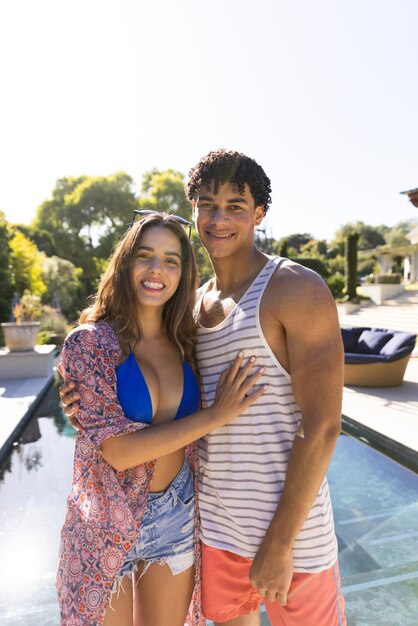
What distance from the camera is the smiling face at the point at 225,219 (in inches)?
62.0

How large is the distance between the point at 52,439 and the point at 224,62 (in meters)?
7.19

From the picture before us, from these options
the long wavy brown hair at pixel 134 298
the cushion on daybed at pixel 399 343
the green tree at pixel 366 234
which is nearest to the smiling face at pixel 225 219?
the long wavy brown hair at pixel 134 298

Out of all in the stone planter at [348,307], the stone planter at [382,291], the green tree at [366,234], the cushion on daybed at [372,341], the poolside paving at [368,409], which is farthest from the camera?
the green tree at [366,234]

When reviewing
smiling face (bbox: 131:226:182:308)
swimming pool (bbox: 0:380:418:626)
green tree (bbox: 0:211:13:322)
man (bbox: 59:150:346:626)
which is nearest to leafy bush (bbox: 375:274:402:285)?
green tree (bbox: 0:211:13:322)

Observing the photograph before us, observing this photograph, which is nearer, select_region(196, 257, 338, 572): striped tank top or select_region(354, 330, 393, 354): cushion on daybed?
select_region(196, 257, 338, 572): striped tank top

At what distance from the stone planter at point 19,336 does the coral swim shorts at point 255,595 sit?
910cm

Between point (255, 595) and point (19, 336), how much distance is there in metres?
9.26

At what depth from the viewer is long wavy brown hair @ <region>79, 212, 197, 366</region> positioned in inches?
62.9

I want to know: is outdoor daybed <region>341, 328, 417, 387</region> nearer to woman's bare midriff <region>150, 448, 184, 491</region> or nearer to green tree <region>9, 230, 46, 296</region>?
woman's bare midriff <region>150, 448, 184, 491</region>

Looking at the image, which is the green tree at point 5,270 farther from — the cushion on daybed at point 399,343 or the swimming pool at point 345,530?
the cushion on daybed at point 399,343

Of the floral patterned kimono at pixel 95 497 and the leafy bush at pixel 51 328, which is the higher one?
the floral patterned kimono at pixel 95 497

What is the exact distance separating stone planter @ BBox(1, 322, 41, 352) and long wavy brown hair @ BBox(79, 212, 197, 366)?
347 inches

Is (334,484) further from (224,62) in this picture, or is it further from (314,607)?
(224,62)

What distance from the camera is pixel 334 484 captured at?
169 inches
